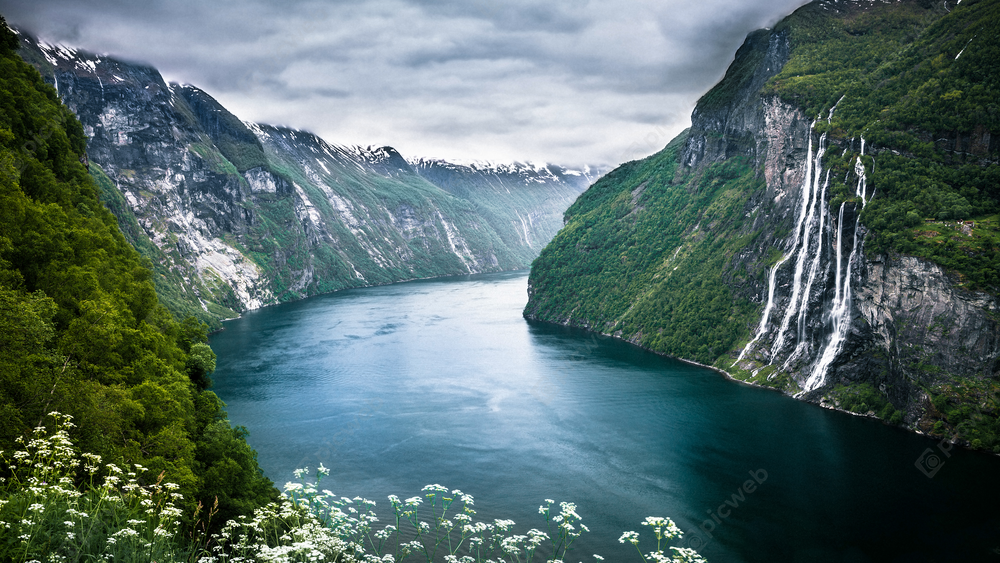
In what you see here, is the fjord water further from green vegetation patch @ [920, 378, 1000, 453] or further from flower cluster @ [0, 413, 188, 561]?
flower cluster @ [0, 413, 188, 561]

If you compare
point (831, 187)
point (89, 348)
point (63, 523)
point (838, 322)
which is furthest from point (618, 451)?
point (63, 523)

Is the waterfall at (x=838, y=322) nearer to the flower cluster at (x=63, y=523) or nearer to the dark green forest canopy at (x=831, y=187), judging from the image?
the dark green forest canopy at (x=831, y=187)

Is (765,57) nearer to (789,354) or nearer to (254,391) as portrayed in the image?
(789,354)

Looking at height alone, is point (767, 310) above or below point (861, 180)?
below

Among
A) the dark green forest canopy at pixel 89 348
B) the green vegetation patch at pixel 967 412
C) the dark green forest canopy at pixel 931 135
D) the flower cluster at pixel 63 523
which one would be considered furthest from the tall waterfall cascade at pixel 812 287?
the flower cluster at pixel 63 523

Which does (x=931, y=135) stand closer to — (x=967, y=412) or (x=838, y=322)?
(x=838, y=322)

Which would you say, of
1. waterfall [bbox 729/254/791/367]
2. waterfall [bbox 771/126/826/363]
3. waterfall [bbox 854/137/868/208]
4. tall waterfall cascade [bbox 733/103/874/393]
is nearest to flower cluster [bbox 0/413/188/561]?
tall waterfall cascade [bbox 733/103/874/393]
